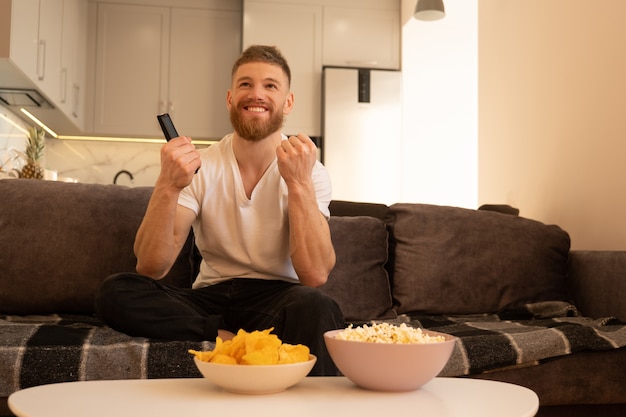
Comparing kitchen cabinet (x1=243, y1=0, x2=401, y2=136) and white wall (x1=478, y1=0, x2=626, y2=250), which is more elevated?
kitchen cabinet (x1=243, y1=0, x2=401, y2=136)

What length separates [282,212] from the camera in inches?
75.5

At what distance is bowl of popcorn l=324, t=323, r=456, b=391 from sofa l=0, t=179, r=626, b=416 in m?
0.59

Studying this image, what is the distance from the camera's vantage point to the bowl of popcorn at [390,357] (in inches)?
39.8

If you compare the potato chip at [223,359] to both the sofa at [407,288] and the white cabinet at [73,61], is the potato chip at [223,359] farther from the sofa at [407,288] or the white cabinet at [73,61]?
the white cabinet at [73,61]

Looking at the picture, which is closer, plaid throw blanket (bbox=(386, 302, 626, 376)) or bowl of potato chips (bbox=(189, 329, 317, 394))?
bowl of potato chips (bbox=(189, 329, 317, 394))

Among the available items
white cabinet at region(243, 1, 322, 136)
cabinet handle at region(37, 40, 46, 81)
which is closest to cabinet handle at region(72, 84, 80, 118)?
cabinet handle at region(37, 40, 46, 81)

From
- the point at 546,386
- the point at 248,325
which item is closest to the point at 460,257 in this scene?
the point at 546,386

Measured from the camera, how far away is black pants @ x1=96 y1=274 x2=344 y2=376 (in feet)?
4.73

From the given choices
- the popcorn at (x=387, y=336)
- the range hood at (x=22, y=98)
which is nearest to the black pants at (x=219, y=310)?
the popcorn at (x=387, y=336)

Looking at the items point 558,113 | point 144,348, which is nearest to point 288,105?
point 144,348

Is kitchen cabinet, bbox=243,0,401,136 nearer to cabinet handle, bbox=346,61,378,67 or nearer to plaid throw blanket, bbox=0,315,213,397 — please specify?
cabinet handle, bbox=346,61,378,67

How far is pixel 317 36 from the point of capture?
524 centimetres

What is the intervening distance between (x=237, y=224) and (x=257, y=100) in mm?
366

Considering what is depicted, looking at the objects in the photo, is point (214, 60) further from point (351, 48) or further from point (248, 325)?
point (248, 325)
